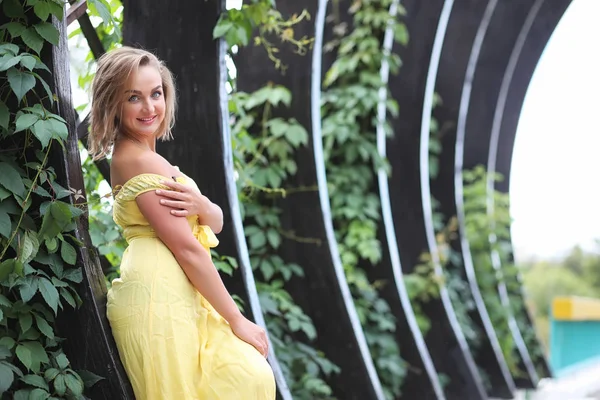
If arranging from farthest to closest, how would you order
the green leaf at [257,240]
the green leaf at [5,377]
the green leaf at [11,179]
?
the green leaf at [257,240], the green leaf at [11,179], the green leaf at [5,377]

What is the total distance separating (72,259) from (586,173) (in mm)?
16048

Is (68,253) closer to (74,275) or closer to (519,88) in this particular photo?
(74,275)

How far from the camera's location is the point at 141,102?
2.28 metres

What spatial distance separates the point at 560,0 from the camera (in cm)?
788

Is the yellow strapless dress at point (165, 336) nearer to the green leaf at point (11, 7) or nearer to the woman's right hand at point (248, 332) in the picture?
the woman's right hand at point (248, 332)

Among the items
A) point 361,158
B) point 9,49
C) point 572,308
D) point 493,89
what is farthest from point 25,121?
point 572,308

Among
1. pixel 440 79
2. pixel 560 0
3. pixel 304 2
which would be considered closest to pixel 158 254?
pixel 304 2

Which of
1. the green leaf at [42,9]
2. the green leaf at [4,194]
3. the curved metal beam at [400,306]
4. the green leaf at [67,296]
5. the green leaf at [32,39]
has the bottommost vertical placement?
the curved metal beam at [400,306]

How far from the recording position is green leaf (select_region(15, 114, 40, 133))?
81.7 inches

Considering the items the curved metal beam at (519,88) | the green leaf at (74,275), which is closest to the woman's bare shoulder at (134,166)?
the green leaf at (74,275)

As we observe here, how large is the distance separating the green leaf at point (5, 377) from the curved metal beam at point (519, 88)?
6569 millimetres

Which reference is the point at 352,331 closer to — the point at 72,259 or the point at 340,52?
the point at 340,52

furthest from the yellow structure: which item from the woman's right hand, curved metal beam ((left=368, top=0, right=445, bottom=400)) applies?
the woman's right hand

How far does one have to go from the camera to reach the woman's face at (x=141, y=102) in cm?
226
